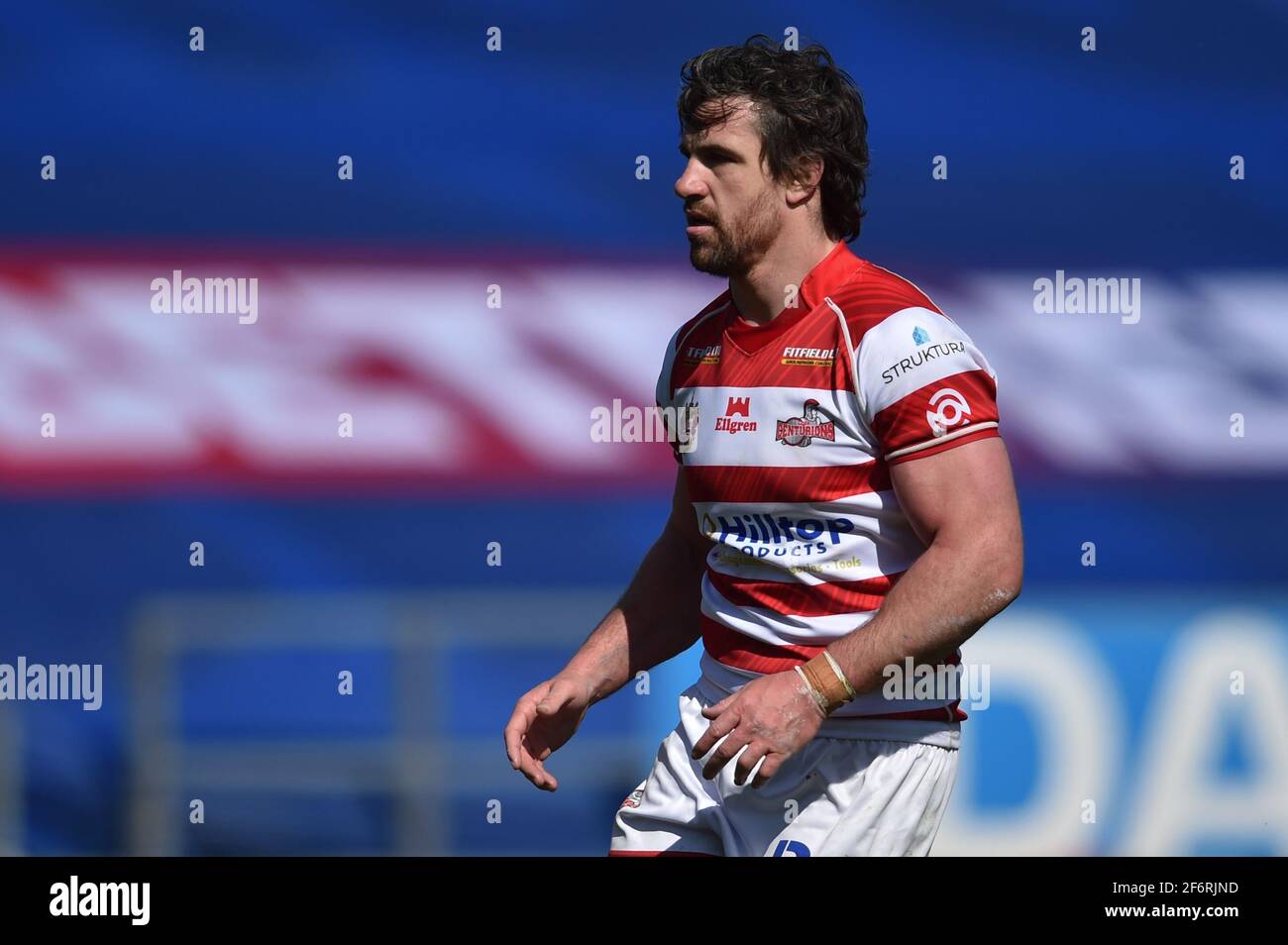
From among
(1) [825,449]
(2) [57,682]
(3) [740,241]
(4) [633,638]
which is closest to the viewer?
(1) [825,449]

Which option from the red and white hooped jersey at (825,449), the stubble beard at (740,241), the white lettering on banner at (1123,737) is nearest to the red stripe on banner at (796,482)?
the red and white hooped jersey at (825,449)

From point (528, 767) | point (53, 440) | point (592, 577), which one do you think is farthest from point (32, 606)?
point (528, 767)

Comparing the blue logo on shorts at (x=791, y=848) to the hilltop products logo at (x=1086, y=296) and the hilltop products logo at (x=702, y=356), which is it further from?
the hilltop products logo at (x=1086, y=296)

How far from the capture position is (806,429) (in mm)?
2234

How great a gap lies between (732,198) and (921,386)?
45 cm

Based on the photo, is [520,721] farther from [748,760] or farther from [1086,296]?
[1086,296]

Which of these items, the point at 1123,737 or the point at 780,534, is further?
the point at 1123,737

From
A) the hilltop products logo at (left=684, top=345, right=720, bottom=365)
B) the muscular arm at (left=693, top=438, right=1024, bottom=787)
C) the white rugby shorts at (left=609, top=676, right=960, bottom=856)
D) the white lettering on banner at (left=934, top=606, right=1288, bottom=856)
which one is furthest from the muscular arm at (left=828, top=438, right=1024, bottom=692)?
the white lettering on banner at (left=934, top=606, right=1288, bottom=856)

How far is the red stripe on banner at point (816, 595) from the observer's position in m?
2.23

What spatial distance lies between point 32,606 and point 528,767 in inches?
83.6

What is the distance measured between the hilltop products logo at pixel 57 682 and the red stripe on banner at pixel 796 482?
7.60 feet

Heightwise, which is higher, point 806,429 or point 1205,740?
point 806,429
